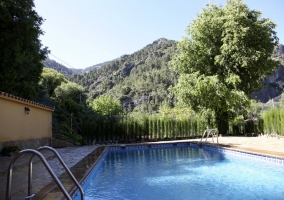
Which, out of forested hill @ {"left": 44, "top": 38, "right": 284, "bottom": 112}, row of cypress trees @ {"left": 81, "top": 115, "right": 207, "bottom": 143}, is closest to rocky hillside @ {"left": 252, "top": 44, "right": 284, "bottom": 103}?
forested hill @ {"left": 44, "top": 38, "right": 284, "bottom": 112}

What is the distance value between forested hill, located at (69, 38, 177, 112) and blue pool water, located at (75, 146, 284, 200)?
4107 cm

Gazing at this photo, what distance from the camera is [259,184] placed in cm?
587

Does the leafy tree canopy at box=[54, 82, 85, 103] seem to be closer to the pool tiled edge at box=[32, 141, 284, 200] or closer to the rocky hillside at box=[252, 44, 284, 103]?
the pool tiled edge at box=[32, 141, 284, 200]

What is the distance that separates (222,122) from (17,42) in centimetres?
1440

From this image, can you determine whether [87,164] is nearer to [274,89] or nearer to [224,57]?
[224,57]

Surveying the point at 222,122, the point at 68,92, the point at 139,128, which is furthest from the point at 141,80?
the point at 139,128

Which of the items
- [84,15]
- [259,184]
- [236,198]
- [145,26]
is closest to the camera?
[236,198]

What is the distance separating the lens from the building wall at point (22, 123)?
8.32 meters

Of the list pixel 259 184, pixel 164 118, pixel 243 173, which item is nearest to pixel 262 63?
pixel 164 118

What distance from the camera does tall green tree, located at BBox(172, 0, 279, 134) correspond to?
52.4 feet

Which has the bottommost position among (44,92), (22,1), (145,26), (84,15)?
(44,92)

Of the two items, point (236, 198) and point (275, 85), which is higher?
point (275, 85)

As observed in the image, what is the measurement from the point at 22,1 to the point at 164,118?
37.0ft

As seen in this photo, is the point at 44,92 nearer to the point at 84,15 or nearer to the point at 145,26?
the point at 84,15
